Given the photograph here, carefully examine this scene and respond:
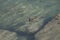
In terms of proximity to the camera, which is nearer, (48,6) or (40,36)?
(40,36)

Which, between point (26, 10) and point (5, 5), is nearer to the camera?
point (26, 10)

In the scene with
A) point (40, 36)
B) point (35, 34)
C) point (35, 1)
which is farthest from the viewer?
point (35, 1)

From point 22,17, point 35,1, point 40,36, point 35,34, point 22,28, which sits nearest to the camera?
point 40,36

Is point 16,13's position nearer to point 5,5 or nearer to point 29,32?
point 5,5

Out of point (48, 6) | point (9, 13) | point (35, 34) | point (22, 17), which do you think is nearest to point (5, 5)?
point (9, 13)

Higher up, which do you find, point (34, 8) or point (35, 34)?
point (34, 8)

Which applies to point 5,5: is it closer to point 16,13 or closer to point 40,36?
point 16,13

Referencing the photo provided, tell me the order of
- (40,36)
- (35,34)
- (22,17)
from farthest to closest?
(22,17) < (35,34) < (40,36)

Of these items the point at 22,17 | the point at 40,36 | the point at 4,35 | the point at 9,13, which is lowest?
the point at 40,36

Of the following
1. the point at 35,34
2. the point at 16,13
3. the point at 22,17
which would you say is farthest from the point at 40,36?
the point at 16,13
